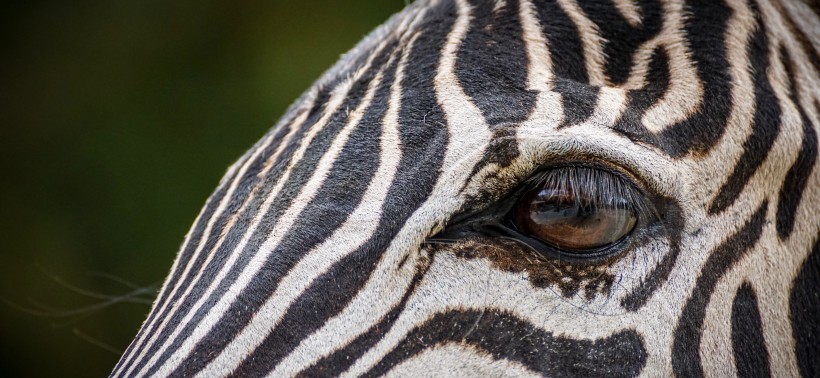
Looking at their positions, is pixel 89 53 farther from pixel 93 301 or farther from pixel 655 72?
pixel 655 72

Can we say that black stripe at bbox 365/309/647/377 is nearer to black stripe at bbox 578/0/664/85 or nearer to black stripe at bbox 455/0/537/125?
black stripe at bbox 455/0/537/125

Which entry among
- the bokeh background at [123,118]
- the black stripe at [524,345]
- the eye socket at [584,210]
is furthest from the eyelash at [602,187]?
the bokeh background at [123,118]

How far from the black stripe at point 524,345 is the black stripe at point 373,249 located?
0.15 m

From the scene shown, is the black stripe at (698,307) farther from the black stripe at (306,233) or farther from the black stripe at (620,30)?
the black stripe at (306,233)

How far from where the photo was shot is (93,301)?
9578 mm

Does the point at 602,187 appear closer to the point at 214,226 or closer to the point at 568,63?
the point at 568,63

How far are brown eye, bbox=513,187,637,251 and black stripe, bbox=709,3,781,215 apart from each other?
263 mm

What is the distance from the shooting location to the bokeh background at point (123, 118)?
952 cm

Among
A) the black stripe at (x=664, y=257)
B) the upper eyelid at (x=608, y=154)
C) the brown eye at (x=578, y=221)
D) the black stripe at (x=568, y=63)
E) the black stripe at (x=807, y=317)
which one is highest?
the black stripe at (x=568, y=63)

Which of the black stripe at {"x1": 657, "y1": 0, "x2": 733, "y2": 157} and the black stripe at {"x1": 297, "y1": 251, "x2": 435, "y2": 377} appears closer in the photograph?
the black stripe at {"x1": 297, "y1": 251, "x2": 435, "y2": 377}

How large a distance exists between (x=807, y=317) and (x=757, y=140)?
527 millimetres

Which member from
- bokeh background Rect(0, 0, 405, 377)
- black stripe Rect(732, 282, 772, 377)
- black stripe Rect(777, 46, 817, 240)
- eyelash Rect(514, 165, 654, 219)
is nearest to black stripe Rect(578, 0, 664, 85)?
eyelash Rect(514, 165, 654, 219)

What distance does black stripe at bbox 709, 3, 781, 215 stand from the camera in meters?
1.96

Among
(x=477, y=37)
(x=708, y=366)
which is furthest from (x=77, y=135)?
(x=708, y=366)
